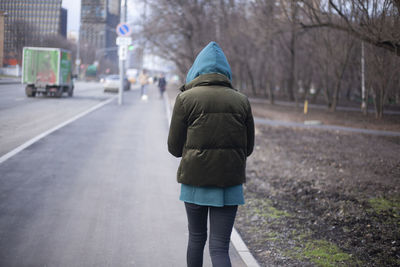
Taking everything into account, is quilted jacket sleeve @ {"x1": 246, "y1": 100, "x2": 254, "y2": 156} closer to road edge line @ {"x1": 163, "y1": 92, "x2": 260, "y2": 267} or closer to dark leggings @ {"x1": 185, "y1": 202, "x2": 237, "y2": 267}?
dark leggings @ {"x1": 185, "y1": 202, "x2": 237, "y2": 267}

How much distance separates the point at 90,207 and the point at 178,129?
3.29m

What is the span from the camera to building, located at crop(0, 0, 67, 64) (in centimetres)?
657

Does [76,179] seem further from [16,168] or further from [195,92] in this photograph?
[195,92]

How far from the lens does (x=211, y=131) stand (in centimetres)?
310

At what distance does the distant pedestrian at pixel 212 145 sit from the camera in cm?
311

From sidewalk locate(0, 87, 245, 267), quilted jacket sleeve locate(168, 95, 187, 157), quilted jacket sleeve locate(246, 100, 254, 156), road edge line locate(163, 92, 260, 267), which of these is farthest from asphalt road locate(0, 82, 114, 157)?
quilted jacket sleeve locate(246, 100, 254, 156)

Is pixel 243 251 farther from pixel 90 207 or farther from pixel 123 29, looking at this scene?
pixel 123 29

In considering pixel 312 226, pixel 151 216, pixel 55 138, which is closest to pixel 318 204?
pixel 312 226

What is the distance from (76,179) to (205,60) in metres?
4.83

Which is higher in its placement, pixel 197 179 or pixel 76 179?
pixel 197 179

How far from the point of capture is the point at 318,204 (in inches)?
281

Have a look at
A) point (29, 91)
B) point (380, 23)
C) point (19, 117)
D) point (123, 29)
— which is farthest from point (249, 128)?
point (123, 29)

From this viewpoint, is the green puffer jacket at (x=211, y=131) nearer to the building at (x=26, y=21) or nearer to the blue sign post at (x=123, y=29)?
the building at (x=26, y=21)

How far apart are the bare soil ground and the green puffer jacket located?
1.90m
